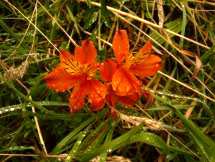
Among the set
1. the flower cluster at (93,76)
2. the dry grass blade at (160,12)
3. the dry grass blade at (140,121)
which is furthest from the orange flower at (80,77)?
the dry grass blade at (160,12)

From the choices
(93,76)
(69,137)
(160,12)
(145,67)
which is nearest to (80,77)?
(93,76)

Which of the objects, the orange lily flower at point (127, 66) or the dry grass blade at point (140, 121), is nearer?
the orange lily flower at point (127, 66)

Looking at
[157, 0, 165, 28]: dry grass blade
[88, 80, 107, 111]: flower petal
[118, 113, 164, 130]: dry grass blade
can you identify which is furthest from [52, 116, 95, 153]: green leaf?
[157, 0, 165, 28]: dry grass blade

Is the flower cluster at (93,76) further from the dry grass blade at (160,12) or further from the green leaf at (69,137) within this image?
the dry grass blade at (160,12)

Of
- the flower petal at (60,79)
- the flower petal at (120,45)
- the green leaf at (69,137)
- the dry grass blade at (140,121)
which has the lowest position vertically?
the green leaf at (69,137)

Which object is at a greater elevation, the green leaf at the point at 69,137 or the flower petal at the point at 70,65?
the flower petal at the point at 70,65

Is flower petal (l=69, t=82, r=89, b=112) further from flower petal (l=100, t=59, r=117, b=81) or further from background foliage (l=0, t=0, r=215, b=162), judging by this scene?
background foliage (l=0, t=0, r=215, b=162)

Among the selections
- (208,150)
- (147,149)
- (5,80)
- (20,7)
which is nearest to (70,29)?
(20,7)

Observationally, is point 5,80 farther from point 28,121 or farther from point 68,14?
point 68,14
